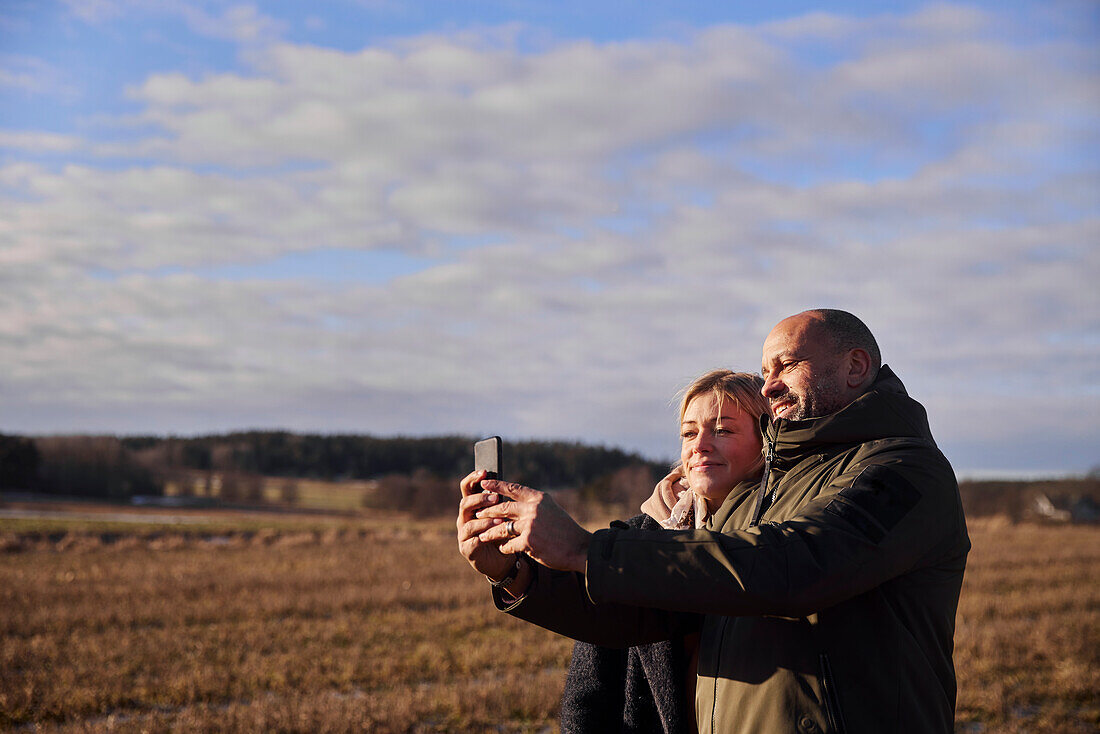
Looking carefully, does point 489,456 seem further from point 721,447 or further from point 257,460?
point 257,460

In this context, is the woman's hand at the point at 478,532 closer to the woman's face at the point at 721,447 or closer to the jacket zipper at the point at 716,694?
the jacket zipper at the point at 716,694

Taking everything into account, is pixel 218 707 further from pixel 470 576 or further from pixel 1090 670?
pixel 470 576

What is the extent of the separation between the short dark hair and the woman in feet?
1.18

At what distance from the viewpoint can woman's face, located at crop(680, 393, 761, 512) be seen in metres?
3.08

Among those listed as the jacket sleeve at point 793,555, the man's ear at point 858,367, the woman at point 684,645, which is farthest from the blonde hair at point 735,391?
the jacket sleeve at point 793,555

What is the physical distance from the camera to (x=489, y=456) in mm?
2535

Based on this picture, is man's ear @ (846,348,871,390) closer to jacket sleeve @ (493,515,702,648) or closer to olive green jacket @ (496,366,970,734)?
olive green jacket @ (496,366,970,734)

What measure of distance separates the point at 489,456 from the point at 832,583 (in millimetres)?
1039

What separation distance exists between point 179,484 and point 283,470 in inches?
336

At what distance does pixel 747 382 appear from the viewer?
3.11 meters

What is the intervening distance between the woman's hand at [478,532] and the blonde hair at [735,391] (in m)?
1.01

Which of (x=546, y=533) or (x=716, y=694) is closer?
(x=546, y=533)

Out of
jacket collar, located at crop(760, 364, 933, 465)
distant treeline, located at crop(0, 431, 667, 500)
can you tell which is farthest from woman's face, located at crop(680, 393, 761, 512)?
distant treeline, located at crop(0, 431, 667, 500)

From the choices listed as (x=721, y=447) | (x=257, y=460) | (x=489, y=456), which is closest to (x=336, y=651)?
(x=721, y=447)
